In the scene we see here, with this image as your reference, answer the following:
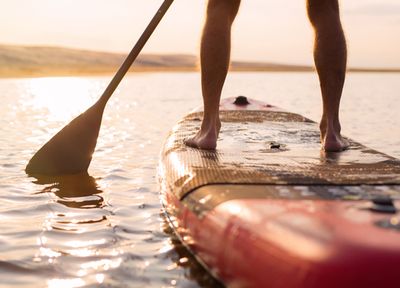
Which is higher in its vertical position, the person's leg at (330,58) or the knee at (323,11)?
the knee at (323,11)

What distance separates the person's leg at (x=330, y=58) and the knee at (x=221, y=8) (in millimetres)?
444

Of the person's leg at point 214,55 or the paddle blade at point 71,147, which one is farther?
the paddle blade at point 71,147

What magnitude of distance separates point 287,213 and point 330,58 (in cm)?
165

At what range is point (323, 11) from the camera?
326 cm

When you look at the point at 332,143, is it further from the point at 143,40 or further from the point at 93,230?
the point at 143,40

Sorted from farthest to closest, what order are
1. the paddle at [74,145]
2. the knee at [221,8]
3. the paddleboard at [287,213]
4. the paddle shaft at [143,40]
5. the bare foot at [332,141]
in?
1. the paddle at [74,145]
2. the paddle shaft at [143,40]
3. the bare foot at [332,141]
4. the knee at [221,8]
5. the paddleboard at [287,213]

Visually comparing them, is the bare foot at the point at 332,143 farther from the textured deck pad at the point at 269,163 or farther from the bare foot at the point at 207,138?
the bare foot at the point at 207,138

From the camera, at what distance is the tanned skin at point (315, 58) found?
3230 millimetres

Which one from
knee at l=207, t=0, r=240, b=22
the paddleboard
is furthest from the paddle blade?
knee at l=207, t=0, r=240, b=22

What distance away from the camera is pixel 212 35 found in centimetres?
323

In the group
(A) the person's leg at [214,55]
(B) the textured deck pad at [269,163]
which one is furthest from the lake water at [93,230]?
(A) the person's leg at [214,55]

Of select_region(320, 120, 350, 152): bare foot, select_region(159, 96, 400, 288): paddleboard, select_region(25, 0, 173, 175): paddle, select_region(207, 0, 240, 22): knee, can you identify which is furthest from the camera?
select_region(25, 0, 173, 175): paddle

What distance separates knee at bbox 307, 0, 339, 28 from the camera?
324cm

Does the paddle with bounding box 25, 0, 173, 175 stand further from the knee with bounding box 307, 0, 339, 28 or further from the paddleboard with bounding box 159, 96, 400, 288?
the knee with bounding box 307, 0, 339, 28
